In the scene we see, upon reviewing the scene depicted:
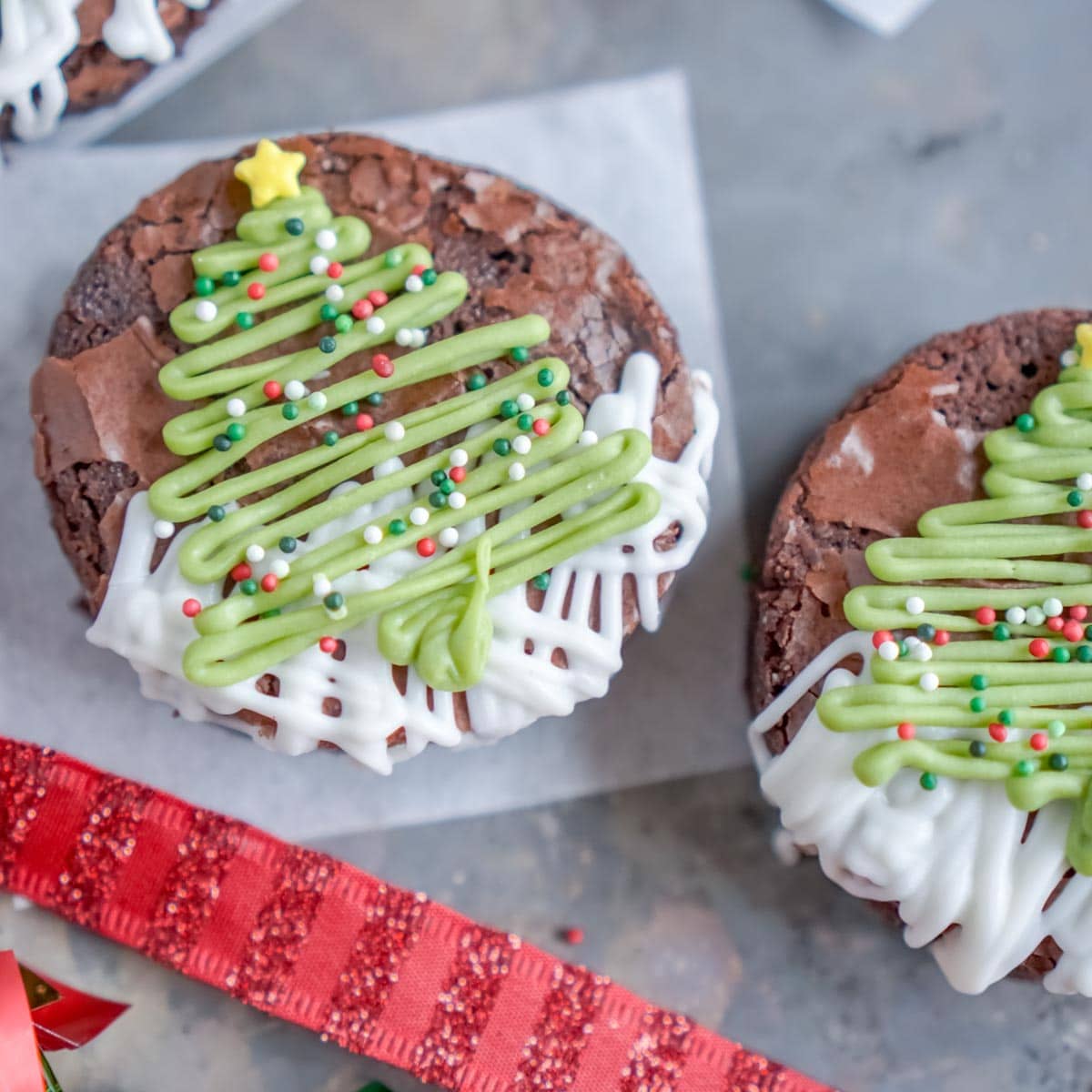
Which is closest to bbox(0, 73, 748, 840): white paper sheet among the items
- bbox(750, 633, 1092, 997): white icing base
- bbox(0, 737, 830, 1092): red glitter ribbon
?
bbox(0, 737, 830, 1092): red glitter ribbon

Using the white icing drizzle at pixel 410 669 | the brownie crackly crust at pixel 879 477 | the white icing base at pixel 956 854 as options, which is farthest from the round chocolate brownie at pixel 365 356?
the white icing base at pixel 956 854

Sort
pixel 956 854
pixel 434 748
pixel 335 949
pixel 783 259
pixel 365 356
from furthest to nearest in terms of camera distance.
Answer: pixel 783 259
pixel 434 748
pixel 335 949
pixel 365 356
pixel 956 854

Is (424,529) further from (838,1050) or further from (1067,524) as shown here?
(838,1050)

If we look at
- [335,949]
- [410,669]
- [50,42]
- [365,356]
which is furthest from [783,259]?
[335,949]

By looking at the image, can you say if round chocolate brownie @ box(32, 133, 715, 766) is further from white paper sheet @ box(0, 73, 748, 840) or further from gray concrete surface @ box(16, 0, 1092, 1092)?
gray concrete surface @ box(16, 0, 1092, 1092)

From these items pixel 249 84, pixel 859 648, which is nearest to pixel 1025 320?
pixel 859 648

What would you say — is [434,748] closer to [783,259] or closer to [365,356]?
[365,356]

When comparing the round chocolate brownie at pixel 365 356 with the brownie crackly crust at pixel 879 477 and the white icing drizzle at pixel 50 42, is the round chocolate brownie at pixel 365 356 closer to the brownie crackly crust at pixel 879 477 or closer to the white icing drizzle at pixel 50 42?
the brownie crackly crust at pixel 879 477
